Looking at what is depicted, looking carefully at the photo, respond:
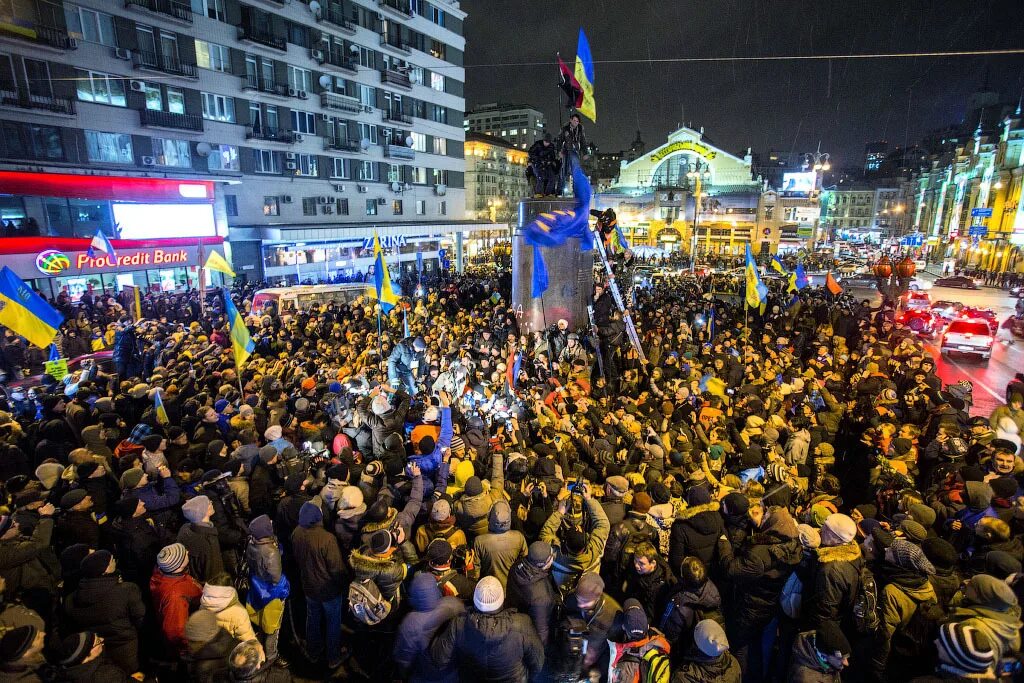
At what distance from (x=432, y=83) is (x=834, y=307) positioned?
109 ft

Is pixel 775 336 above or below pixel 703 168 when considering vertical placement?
below

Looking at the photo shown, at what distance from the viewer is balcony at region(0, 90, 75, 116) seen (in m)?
19.3

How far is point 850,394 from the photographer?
30.9 ft

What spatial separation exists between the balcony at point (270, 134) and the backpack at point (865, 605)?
31678 mm

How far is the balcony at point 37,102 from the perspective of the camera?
63.4ft

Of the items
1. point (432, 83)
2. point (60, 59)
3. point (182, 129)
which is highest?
point (432, 83)

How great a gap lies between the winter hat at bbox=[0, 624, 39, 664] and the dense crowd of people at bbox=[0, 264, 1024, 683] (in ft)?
0.05

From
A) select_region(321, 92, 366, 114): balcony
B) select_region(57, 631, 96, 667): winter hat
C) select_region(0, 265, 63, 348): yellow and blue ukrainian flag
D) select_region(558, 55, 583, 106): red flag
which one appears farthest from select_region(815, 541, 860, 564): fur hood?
select_region(321, 92, 366, 114): balcony

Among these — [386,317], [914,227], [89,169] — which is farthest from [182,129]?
[914,227]

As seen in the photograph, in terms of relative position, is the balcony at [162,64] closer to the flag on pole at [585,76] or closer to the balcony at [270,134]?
the balcony at [270,134]

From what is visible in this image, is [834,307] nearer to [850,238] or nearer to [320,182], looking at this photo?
[320,182]

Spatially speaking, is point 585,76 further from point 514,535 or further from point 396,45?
point 396,45

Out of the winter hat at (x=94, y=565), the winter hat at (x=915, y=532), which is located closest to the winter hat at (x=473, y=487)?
the winter hat at (x=94, y=565)

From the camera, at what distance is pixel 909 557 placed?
3576 millimetres
